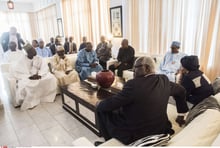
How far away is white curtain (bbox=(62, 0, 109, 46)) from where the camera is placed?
5488mm

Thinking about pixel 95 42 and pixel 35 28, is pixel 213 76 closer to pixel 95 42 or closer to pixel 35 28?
pixel 95 42

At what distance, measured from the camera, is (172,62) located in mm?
3477

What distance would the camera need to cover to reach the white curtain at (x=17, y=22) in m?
9.05

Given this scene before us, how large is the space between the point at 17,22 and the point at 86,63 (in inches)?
293

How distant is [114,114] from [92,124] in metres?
0.88

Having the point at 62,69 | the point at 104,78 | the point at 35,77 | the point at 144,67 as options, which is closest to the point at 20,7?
the point at 62,69

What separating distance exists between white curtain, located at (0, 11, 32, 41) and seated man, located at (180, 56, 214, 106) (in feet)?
32.8

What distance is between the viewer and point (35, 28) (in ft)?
33.1

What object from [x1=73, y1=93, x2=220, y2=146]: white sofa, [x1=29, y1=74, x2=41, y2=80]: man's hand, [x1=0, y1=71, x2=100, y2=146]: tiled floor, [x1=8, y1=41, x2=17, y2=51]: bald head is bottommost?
[x1=0, y1=71, x2=100, y2=146]: tiled floor

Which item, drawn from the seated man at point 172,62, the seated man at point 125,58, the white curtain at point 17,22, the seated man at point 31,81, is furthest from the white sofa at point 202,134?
the white curtain at point 17,22

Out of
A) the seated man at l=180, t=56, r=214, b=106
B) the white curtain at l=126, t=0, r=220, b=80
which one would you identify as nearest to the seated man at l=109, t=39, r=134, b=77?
the white curtain at l=126, t=0, r=220, b=80

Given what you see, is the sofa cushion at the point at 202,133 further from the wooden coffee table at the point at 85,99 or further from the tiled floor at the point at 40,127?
the tiled floor at the point at 40,127

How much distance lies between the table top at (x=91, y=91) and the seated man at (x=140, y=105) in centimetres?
81

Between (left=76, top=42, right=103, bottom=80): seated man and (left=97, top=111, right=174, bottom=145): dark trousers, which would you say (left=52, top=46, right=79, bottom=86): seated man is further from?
(left=97, top=111, right=174, bottom=145): dark trousers
